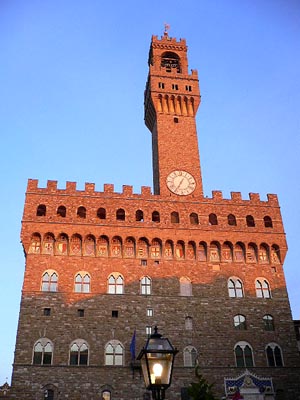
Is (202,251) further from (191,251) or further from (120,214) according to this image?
(120,214)

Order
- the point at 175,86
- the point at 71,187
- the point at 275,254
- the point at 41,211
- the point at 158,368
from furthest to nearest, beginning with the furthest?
1. the point at 175,86
2. the point at 275,254
3. the point at 71,187
4. the point at 41,211
5. the point at 158,368

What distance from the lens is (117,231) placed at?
35.4 metres

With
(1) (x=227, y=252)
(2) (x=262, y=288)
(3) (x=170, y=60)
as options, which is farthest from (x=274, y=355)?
(3) (x=170, y=60)

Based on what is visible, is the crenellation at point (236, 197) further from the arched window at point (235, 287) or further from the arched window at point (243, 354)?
the arched window at point (243, 354)

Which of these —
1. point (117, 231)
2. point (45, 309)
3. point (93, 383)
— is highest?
point (117, 231)

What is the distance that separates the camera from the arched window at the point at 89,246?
3472cm

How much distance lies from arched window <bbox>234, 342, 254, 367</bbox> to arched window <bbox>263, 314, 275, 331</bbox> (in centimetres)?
208

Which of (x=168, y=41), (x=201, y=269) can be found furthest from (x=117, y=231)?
(x=168, y=41)

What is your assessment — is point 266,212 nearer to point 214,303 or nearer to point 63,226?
point 214,303

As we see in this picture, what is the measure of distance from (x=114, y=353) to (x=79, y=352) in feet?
7.45

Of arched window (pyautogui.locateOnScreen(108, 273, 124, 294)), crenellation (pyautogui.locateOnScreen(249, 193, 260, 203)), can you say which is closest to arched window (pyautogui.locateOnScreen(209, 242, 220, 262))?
crenellation (pyautogui.locateOnScreen(249, 193, 260, 203))

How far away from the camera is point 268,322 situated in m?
34.6

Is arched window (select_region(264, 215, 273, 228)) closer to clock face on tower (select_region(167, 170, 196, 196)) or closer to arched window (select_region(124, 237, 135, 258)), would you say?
clock face on tower (select_region(167, 170, 196, 196))

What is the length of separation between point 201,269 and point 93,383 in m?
11.1
